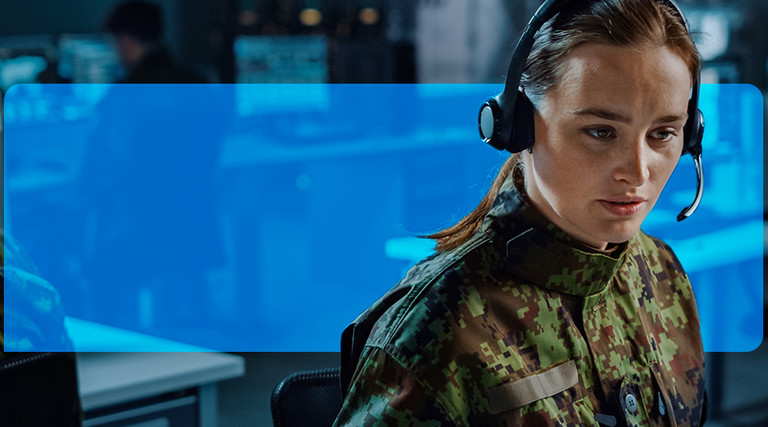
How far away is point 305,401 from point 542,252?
58 centimetres

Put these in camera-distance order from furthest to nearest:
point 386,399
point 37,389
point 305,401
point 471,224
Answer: point 37,389 → point 305,401 → point 471,224 → point 386,399

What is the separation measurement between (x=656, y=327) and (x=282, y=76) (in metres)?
1.01

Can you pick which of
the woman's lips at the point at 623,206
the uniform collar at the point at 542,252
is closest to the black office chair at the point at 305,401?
the uniform collar at the point at 542,252

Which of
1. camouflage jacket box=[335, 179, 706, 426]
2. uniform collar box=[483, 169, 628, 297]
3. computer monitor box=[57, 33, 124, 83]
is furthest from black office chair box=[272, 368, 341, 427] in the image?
computer monitor box=[57, 33, 124, 83]

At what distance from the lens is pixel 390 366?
2.97 ft

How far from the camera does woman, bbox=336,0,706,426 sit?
90 centimetres

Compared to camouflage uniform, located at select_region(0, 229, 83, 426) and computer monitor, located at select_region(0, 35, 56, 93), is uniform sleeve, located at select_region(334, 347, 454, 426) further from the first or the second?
computer monitor, located at select_region(0, 35, 56, 93)

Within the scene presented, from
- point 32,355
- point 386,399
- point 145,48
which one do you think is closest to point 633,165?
point 386,399

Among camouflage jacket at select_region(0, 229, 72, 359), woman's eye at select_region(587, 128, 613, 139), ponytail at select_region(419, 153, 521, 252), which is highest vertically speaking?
woman's eye at select_region(587, 128, 613, 139)

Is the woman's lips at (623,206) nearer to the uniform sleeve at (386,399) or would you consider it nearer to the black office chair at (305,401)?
the uniform sleeve at (386,399)

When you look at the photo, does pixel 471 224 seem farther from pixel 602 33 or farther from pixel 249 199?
pixel 249 199

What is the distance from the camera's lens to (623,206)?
93 cm

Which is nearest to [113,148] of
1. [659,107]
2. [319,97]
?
[319,97]

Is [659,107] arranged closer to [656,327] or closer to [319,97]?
[656,327]
